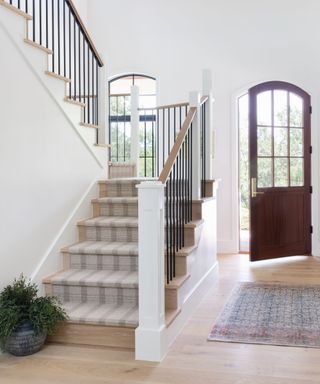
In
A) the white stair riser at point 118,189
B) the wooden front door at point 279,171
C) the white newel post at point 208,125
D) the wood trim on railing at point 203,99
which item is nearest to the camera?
the white stair riser at point 118,189

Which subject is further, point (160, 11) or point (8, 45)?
point (160, 11)

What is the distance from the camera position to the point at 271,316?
12.9 ft

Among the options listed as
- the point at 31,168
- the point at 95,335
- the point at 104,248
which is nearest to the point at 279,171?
the point at 104,248

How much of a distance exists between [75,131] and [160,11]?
368cm

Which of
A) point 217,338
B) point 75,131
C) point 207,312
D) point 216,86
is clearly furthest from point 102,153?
point 216,86

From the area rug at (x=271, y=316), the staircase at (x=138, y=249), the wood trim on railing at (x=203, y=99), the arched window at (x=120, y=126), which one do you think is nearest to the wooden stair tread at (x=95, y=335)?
the staircase at (x=138, y=249)

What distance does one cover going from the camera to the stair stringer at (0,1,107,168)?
3.38m

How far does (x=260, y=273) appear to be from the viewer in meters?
5.70

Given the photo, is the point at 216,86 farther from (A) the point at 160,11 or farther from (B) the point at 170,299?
(B) the point at 170,299

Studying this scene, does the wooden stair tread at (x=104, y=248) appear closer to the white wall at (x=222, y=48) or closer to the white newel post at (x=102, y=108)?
the white newel post at (x=102, y=108)

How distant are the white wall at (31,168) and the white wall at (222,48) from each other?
3162 millimetres

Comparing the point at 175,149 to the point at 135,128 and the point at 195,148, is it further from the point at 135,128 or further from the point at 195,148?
the point at 135,128

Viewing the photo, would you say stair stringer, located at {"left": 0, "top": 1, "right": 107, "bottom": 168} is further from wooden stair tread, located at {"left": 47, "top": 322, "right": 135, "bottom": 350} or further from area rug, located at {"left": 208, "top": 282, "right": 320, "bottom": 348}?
area rug, located at {"left": 208, "top": 282, "right": 320, "bottom": 348}

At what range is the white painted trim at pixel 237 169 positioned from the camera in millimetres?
6648
